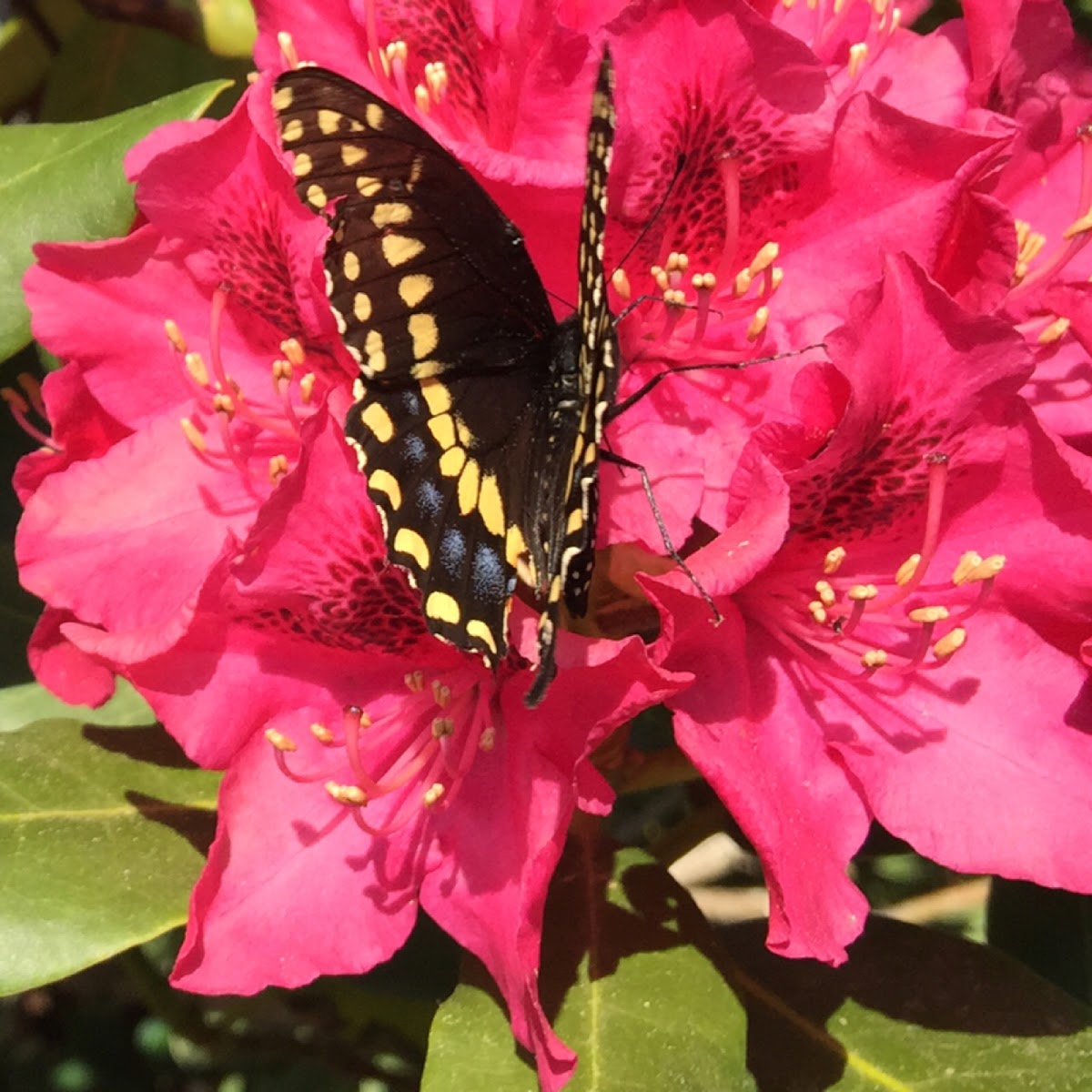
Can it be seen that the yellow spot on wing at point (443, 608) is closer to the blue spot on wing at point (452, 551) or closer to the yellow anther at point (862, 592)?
the blue spot on wing at point (452, 551)

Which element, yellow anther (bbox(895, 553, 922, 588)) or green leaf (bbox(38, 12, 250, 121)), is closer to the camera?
yellow anther (bbox(895, 553, 922, 588))

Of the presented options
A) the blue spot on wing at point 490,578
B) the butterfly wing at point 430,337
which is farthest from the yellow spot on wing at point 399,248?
the blue spot on wing at point 490,578

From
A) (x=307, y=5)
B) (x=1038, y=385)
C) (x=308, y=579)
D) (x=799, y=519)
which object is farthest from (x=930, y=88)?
(x=308, y=579)

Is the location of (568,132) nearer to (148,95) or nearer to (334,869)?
(334,869)

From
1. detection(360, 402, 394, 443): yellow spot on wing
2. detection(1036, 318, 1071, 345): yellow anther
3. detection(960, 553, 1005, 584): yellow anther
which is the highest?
detection(360, 402, 394, 443): yellow spot on wing

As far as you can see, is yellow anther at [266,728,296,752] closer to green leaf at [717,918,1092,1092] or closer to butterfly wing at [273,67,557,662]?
butterfly wing at [273,67,557,662]

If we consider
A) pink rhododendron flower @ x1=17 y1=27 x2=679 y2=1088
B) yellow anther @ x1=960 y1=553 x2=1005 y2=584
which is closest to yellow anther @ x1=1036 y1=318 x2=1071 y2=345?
yellow anther @ x1=960 y1=553 x2=1005 y2=584

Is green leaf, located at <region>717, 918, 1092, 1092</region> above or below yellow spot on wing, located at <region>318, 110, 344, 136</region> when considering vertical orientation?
below
